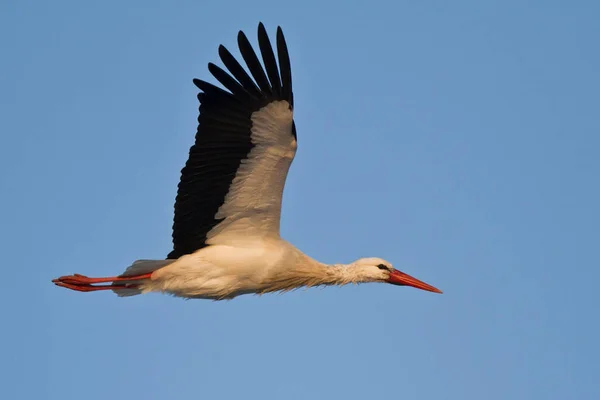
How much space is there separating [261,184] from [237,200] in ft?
1.17

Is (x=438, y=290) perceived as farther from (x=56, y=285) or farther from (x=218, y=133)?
(x=56, y=285)

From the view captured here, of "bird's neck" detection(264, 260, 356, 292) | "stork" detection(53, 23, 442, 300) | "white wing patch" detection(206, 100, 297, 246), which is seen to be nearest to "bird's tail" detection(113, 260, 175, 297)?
"stork" detection(53, 23, 442, 300)

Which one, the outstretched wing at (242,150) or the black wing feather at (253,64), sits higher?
the black wing feather at (253,64)

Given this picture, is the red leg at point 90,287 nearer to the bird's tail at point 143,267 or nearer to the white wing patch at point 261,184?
the bird's tail at point 143,267

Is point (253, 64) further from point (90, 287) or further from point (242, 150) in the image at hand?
point (90, 287)

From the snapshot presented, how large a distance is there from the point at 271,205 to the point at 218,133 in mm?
995

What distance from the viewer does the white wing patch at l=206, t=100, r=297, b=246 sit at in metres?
13.0

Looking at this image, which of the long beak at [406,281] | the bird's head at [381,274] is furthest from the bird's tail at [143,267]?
the long beak at [406,281]

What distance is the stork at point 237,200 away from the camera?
13.1m

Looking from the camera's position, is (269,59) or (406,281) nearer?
(269,59)

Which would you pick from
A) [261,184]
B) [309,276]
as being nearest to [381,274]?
[309,276]

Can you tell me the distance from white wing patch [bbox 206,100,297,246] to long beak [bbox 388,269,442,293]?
1.70 meters

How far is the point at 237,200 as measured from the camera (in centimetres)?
1349

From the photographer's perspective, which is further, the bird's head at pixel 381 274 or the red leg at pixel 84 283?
the bird's head at pixel 381 274
